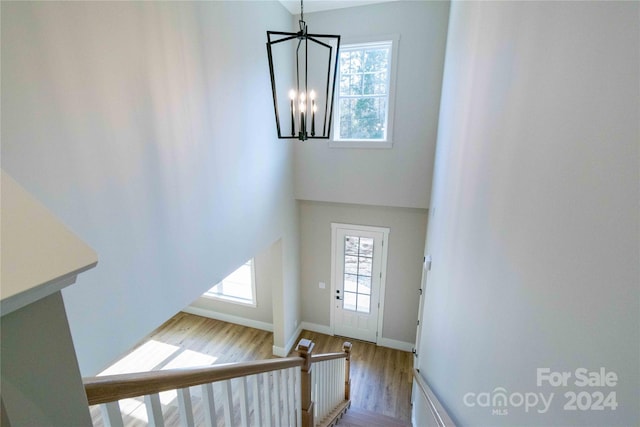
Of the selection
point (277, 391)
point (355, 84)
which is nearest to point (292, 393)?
point (277, 391)

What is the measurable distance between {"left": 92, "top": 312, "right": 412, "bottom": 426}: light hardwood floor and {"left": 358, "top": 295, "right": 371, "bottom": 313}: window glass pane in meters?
0.62

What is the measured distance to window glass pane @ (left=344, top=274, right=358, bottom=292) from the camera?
5.56 m

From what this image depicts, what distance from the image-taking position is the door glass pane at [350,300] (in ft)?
18.4

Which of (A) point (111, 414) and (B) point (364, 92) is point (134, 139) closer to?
(A) point (111, 414)

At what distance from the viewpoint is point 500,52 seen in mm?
1379

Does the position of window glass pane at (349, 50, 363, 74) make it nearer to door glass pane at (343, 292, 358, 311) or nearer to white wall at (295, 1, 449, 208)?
→ white wall at (295, 1, 449, 208)

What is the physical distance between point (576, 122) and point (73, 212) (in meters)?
2.32

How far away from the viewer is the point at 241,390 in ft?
4.34

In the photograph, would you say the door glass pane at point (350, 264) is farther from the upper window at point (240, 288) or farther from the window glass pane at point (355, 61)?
the window glass pane at point (355, 61)

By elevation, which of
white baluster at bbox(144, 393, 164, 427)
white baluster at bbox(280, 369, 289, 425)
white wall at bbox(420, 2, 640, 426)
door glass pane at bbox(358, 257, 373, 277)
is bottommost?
door glass pane at bbox(358, 257, 373, 277)

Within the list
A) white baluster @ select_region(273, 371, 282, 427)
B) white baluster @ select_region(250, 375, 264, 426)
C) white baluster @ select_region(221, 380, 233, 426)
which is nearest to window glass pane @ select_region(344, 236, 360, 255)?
white baluster @ select_region(273, 371, 282, 427)

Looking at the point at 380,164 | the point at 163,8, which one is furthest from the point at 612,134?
the point at 380,164

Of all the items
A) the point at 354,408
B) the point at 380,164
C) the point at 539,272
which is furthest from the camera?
the point at 380,164

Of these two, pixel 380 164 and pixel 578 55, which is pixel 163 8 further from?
pixel 380 164
